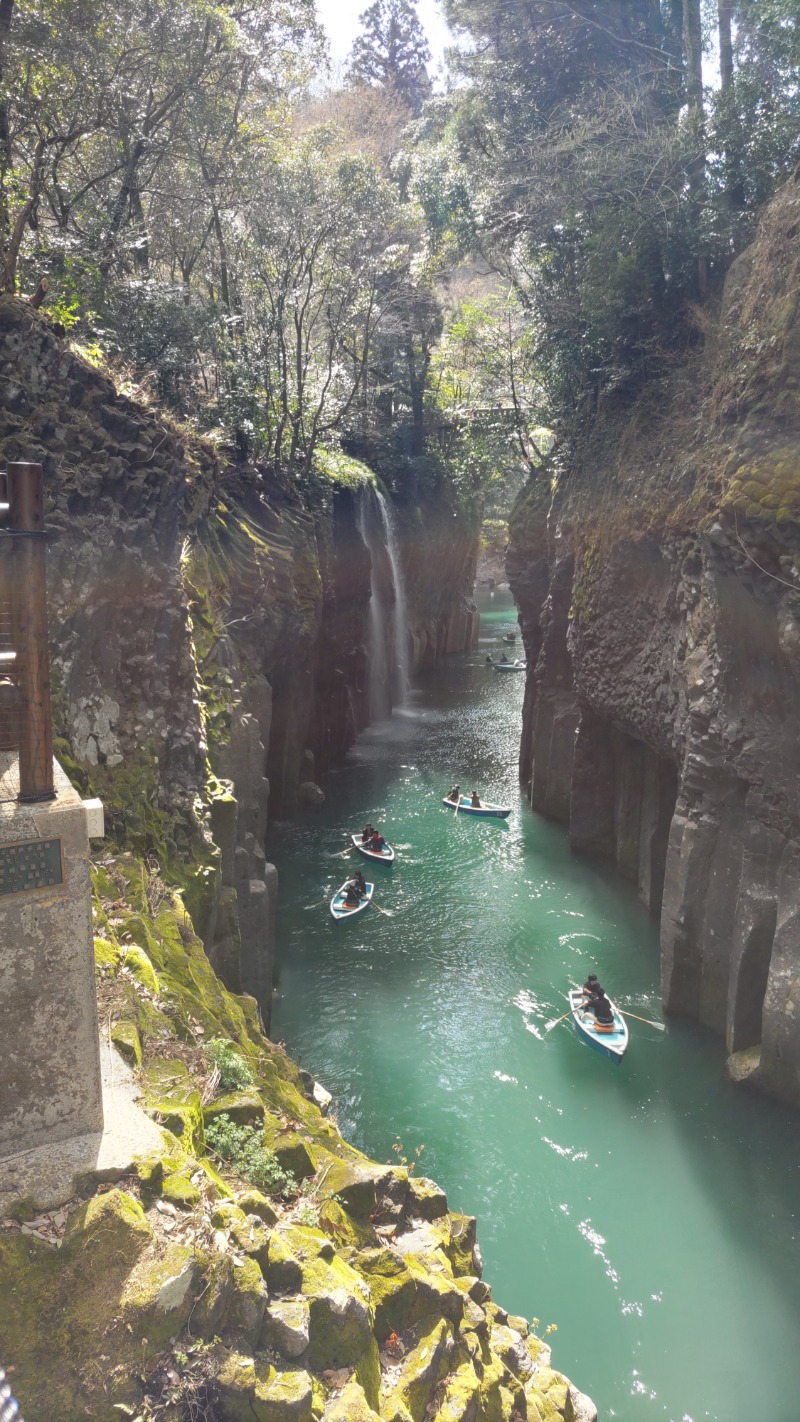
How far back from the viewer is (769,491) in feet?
36.1

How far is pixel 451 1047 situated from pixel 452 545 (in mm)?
32352

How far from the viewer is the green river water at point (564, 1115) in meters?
8.64

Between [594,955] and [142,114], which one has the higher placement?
[142,114]

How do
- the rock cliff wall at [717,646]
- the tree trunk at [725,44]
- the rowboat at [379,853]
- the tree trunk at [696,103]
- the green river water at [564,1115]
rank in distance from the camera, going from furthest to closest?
the rowboat at [379,853] → the tree trunk at [725,44] → the tree trunk at [696,103] → the rock cliff wall at [717,646] → the green river water at [564,1115]

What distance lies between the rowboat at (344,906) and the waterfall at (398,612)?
19.8 metres

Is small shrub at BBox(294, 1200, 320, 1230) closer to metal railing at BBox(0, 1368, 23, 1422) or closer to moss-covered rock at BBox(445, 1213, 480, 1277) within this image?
moss-covered rock at BBox(445, 1213, 480, 1277)

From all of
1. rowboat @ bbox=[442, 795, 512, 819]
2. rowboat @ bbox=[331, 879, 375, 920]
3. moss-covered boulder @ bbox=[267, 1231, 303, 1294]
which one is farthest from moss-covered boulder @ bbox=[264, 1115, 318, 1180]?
rowboat @ bbox=[442, 795, 512, 819]

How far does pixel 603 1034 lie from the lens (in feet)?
41.9

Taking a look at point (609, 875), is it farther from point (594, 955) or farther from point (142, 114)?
point (142, 114)

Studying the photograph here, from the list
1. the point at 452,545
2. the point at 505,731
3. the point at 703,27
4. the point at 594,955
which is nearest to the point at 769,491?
the point at 594,955

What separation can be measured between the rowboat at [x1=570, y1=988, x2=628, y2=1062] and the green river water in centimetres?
29

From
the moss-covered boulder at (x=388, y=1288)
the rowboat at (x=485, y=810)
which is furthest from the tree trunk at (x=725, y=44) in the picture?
the moss-covered boulder at (x=388, y=1288)

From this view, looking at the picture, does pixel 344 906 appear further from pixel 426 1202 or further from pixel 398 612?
pixel 398 612

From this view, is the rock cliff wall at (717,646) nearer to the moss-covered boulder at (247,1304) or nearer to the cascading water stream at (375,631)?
the moss-covered boulder at (247,1304)
